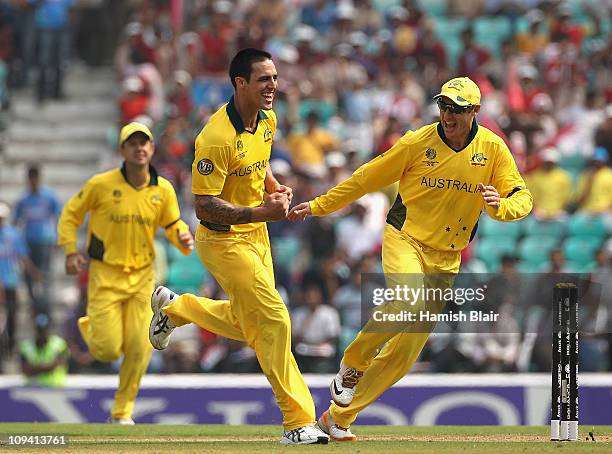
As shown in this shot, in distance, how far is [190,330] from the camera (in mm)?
17609

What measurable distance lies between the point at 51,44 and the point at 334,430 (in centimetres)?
1219

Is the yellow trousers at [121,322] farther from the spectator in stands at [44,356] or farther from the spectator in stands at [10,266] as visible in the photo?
the spectator in stands at [10,266]

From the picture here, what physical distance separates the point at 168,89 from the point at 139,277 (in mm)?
8948

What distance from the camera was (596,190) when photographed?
61.2 ft

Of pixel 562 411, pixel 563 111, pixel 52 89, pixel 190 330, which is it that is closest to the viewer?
pixel 562 411

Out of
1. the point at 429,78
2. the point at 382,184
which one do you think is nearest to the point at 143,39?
the point at 429,78

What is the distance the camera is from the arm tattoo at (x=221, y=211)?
1036cm

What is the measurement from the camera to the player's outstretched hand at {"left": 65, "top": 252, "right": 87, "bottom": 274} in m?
13.1

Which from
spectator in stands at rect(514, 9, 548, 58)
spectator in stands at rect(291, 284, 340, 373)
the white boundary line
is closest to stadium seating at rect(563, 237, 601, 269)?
the white boundary line

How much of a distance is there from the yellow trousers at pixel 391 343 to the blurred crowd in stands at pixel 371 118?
521 centimetres

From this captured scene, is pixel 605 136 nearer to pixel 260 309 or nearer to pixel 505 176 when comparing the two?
pixel 505 176

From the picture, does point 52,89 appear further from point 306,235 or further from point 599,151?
point 599,151

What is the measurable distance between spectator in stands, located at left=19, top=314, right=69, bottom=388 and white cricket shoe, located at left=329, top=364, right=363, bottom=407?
5.89 meters

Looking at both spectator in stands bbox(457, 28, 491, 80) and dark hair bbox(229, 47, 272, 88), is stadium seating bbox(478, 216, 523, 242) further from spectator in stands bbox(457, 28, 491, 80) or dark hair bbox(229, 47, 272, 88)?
dark hair bbox(229, 47, 272, 88)
